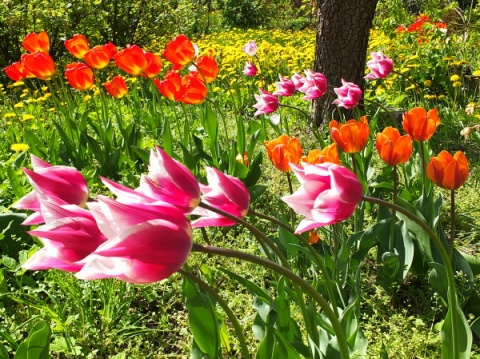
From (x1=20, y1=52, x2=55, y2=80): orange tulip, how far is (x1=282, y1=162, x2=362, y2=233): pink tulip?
237 cm

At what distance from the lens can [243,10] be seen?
13812mm

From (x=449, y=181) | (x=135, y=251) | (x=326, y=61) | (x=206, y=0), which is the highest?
(x=135, y=251)

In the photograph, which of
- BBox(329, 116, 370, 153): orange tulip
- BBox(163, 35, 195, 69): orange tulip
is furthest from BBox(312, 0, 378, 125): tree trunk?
BBox(329, 116, 370, 153): orange tulip

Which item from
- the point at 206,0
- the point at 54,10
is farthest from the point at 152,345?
the point at 206,0

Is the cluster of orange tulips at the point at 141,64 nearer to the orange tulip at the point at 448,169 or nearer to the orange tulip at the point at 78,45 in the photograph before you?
the orange tulip at the point at 78,45

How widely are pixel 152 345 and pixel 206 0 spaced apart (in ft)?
55.7

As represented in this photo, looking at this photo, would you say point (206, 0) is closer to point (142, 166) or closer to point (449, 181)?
point (142, 166)

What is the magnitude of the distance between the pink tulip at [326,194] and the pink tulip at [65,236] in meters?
0.30

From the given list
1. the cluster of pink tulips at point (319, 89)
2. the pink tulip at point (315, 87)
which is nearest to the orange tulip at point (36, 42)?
the cluster of pink tulips at point (319, 89)

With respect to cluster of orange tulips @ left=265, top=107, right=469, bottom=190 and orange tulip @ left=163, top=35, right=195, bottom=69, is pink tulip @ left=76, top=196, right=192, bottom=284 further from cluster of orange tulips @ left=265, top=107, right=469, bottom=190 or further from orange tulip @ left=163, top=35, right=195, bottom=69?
orange tulip @ left=163, top=35, right=195, bottom=69

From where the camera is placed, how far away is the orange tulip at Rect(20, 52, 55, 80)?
108 inches

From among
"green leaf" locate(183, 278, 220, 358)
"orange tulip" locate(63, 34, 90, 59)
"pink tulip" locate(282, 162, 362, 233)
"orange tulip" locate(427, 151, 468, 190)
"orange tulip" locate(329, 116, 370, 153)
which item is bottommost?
"green leaf" locate(183, 278, 220, 358)

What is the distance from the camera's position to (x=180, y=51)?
272cm

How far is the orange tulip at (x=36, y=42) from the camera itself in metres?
2.96
